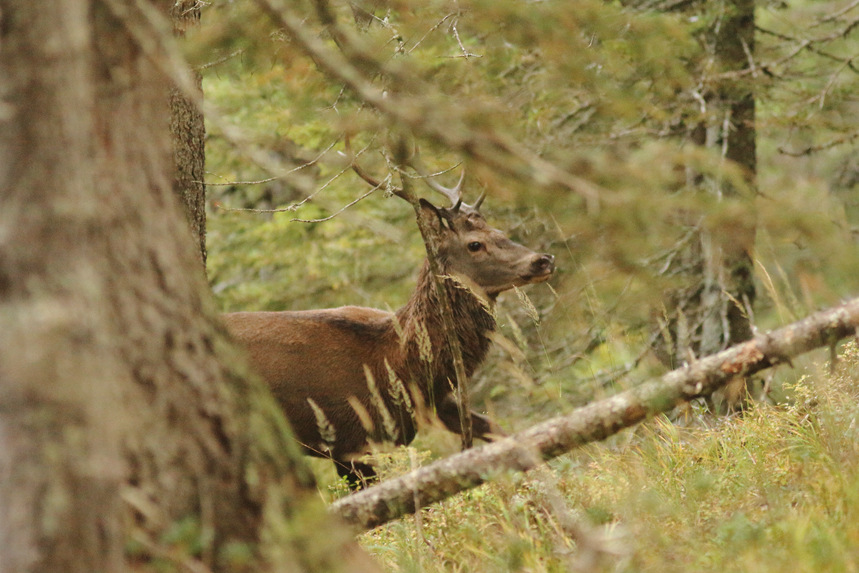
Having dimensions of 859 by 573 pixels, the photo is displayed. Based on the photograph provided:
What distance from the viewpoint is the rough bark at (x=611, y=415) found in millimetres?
3406

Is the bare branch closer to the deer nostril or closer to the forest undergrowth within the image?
the forest undergrowth

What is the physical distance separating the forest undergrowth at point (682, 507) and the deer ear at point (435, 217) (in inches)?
111

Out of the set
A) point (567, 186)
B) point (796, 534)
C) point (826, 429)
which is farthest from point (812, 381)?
point (567, 186)

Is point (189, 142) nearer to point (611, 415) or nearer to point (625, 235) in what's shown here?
point (611, 415)

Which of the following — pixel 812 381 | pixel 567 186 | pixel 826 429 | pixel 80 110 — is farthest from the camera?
pixel 812 381

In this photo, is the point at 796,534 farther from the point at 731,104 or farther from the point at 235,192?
the point at 235,192

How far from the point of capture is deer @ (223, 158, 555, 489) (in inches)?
265

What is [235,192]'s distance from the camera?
531 inches

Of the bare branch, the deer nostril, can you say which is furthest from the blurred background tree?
the deer nostril

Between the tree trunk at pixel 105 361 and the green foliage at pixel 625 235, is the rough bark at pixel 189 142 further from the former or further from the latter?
the tree trunk at pixel 105 361

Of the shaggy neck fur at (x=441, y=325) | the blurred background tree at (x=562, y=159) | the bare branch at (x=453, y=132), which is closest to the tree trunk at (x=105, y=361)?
the blurred background tree at (x=562, y=159)

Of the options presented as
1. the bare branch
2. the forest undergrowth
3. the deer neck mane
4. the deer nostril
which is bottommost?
the forest undergrowth

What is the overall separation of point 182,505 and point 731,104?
7.59 m

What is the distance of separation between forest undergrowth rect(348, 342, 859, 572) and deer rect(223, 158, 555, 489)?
188cm
